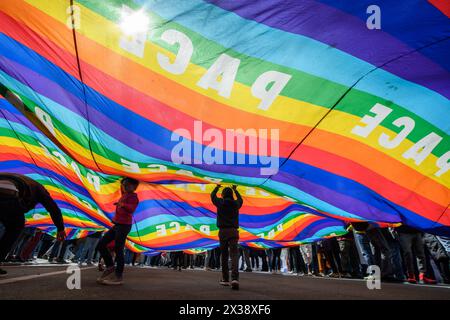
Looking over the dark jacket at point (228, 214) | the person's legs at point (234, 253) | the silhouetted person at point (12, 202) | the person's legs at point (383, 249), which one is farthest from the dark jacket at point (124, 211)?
the person's legs at point (383, 249)

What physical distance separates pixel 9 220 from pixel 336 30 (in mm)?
3752

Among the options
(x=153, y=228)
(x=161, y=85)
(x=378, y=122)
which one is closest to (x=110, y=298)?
(x=161, y=85)

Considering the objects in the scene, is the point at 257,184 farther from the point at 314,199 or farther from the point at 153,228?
the point at 153,228

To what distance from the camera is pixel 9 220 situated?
3170mm

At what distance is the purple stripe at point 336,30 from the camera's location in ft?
10.3

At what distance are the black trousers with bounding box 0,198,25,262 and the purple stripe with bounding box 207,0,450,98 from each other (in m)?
2.77

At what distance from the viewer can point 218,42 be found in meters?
3.46

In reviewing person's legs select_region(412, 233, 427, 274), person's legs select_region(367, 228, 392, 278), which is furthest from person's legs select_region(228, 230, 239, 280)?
person's legs select_region(412, 233, 427, 274)

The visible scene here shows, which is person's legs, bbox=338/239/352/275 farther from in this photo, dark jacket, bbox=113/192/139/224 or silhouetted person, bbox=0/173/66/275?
silhouetted person, bbox=0/173/66/275

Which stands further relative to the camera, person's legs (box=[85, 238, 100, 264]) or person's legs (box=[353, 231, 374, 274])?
person's legs (box=[85, 238, 100, 264])

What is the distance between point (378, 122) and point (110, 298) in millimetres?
3728

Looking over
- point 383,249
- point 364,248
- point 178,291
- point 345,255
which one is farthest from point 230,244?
point 345,255

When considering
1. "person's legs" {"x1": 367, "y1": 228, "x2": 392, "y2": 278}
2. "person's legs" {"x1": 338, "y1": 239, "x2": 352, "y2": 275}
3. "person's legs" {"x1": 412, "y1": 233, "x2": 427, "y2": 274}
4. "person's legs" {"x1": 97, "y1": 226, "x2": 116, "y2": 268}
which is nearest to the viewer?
"person's legs" {"x1": 97, "y1": 226, "x2": 116, "y2": 268}

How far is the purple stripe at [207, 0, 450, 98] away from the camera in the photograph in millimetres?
3146
